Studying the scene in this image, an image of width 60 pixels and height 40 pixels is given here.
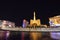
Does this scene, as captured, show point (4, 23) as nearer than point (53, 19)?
Yes

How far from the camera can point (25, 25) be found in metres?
16.9

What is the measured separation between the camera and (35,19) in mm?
18688

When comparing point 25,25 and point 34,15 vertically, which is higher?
point 34,15

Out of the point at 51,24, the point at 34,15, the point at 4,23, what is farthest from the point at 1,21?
the point at 51,24

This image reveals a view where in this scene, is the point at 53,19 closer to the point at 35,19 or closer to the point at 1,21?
the point at 35,19

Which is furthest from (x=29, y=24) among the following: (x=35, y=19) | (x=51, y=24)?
(x=51, y=24)

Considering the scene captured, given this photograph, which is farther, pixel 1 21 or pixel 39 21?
pixel 39 21

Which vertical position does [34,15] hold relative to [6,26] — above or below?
above

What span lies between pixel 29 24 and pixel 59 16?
11.6 ft

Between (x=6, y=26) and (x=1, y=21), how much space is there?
892 millimetres

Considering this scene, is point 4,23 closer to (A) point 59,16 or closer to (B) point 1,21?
(B) point 1,21

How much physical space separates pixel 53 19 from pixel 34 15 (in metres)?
Result: 2.43

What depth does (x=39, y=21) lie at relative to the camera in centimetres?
1809

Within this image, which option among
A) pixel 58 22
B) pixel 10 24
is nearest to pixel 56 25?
pixel 58 22
